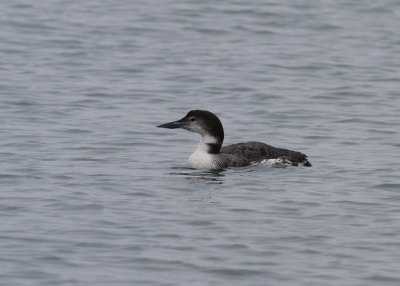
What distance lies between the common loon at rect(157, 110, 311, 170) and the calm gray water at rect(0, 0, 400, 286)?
0.54 ft

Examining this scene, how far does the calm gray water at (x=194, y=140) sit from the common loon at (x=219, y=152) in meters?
0.16

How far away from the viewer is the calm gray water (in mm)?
11445

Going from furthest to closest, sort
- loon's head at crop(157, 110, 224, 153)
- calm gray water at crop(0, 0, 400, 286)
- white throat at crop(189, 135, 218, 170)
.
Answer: loon's head at crop(157, 110, 224, 153) → white throat at crop(189, 135, 218, 170) → calm gray water at crop(0, 0, 400, 286)

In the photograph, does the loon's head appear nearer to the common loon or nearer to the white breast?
the common loon

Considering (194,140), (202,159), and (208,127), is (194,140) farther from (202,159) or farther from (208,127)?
(202,159)

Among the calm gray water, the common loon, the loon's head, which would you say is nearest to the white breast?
the common loon

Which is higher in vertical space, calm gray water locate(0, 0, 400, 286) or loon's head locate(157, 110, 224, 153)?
loon's head locate(157, 110, 224, 153)

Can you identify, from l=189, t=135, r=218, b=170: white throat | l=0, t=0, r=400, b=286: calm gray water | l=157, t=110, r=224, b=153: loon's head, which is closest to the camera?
l=0, t=0, r=400, b=286: calm gray water

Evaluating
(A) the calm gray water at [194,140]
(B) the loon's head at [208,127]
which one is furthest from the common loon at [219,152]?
(A) the calm gray water at [194,140]

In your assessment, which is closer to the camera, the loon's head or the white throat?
the white throat

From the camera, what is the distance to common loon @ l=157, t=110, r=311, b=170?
15852 millimetres

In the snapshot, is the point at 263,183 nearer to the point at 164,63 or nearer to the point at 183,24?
the point at 164,63

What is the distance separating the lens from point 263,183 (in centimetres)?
1498

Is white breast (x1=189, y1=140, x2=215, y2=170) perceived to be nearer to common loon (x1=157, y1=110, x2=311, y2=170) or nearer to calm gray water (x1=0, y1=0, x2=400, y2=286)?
common loon (x1=157, y1=110, x2=311, y2=170)
